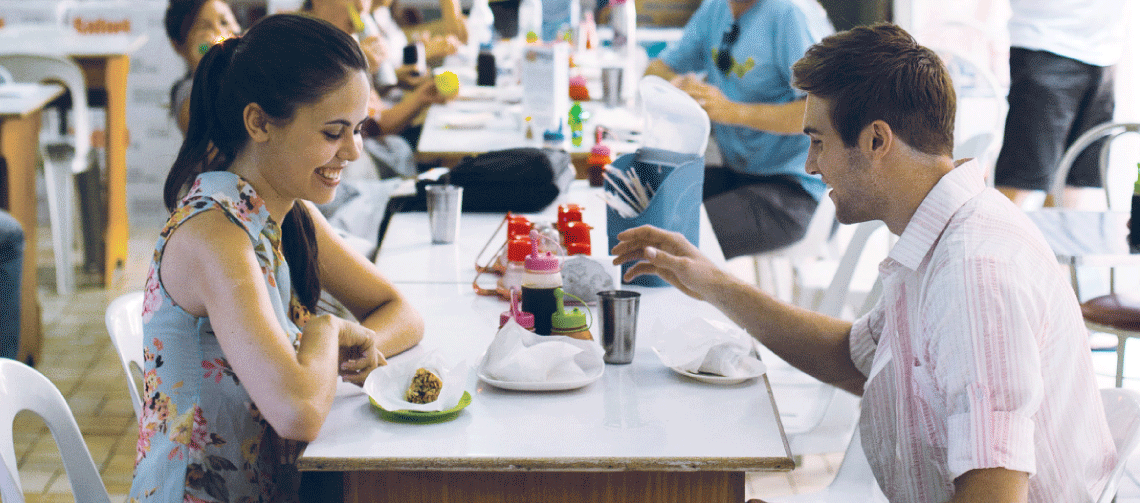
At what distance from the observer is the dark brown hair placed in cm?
133

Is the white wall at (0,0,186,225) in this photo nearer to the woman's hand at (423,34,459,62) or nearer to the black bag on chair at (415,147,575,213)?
the woman's hand at (423,34,459,62)

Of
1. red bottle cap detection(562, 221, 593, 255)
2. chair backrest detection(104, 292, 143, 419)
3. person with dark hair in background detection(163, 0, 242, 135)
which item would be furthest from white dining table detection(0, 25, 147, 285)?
red bottle cap detection(562, 221, 593, 255)

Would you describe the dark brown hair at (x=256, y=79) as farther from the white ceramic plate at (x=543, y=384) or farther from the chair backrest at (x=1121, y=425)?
the chair backrest at (x=1121, y=425)

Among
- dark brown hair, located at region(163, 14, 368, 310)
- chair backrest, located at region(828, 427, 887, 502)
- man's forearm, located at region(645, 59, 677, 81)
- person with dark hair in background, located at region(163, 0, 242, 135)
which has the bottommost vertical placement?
chair backrest, located at region(828, 427, 887, 502)

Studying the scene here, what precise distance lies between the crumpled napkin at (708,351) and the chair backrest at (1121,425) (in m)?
0.46

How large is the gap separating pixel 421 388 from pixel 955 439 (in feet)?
2.18

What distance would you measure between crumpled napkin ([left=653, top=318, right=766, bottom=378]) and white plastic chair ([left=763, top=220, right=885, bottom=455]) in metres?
0.50

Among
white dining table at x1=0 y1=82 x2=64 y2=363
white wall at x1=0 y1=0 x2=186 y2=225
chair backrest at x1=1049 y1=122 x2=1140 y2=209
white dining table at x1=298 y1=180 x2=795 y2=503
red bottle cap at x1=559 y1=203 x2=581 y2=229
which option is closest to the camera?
white dining table at x1=298 y1=180 x2=795 y2=503

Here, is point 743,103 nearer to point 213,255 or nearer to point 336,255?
point 336,255

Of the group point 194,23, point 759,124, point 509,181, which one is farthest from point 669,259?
point 194,23

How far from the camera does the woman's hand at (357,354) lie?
142 cm

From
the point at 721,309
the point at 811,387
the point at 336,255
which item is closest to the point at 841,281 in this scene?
the point at 811,387

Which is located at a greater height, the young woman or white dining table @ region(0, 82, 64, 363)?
the young woman

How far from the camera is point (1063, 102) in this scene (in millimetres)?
3625
